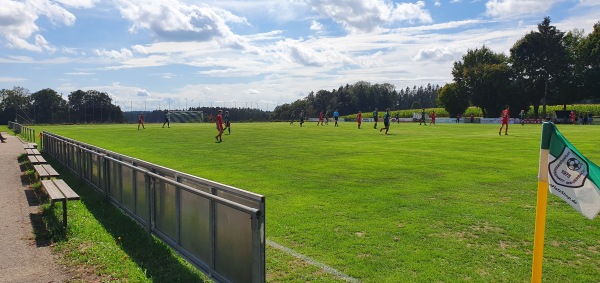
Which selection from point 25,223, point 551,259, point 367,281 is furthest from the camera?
point 25,223

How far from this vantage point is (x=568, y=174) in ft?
11.2

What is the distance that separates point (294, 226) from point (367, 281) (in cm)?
226

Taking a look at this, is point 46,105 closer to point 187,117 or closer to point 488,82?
point 187,117

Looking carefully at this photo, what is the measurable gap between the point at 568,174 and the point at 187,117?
299 feet

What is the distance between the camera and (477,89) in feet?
228

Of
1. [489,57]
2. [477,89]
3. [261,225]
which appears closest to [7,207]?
[261,225]

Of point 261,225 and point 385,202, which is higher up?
point 261,225

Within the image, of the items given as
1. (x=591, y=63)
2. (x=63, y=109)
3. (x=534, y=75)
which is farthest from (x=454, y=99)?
(x=63, y=109)

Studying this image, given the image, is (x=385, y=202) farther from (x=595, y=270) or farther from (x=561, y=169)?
(x=561, y=169)

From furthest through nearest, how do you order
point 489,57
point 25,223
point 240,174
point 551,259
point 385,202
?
1. point 489,57
2. point 240,174
3. point 385,202
4. point 25,223
5. point 551,259

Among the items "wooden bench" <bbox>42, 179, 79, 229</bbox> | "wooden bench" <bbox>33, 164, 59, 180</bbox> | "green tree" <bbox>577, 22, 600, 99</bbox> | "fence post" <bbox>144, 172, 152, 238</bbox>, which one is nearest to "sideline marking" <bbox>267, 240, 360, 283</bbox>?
"fence post" <bbox>144, 172, 152, 238</bbox>

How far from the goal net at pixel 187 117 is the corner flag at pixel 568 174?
88919mm

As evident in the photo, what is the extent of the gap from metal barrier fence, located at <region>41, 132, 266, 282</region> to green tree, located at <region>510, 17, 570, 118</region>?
72191 mm

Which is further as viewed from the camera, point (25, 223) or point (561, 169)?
point (25, 223)
